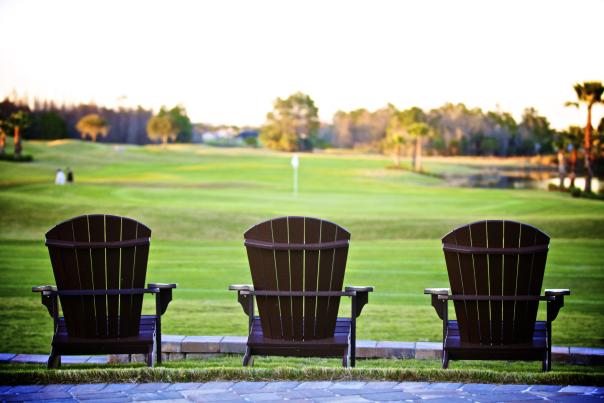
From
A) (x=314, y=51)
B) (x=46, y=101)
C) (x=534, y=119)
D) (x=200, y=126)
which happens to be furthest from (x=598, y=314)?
(x=46, y=101)

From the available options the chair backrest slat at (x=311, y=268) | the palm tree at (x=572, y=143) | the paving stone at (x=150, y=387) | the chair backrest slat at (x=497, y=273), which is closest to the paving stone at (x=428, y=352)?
the chair backrest slat at (x=497, y=273)

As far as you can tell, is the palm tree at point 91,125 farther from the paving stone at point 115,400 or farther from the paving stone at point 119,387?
the paving stone at point 115,400

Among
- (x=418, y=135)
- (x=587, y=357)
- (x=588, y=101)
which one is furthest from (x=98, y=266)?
(x=418, y=135)

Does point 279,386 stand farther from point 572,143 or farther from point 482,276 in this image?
point 572,143

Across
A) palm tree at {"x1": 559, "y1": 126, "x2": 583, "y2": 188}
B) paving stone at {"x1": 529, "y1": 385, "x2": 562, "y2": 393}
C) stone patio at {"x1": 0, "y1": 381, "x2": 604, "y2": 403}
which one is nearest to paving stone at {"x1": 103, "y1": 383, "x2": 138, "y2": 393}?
stone patio at {"x1": 0, "y1": 381, "x2": 604, "y2": 403}

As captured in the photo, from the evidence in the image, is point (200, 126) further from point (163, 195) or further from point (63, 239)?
point (63, 239)

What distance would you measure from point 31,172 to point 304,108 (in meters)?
4.87

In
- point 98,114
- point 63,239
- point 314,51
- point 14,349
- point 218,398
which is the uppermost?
point 314,51

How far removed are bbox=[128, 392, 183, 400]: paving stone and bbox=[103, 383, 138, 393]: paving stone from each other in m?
0.10

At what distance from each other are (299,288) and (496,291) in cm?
113

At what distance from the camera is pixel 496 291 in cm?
495

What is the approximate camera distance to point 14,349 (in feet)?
22.8

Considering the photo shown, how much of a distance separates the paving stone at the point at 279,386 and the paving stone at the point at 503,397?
2.97ft

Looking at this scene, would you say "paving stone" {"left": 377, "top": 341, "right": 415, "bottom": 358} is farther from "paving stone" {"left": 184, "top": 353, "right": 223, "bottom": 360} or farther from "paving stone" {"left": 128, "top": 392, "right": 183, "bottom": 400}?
"paving stone" {"left": 128, "top": 392, "right": 183, "bottom": 400}
